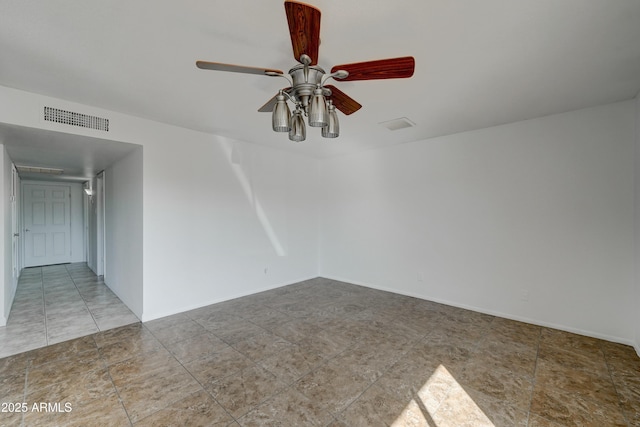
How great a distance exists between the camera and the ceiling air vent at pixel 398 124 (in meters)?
3.43

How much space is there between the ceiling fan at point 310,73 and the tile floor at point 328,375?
6.45 feet

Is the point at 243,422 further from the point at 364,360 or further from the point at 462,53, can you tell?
the point at 462,53

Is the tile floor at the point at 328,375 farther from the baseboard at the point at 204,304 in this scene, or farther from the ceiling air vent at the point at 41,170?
the ceiling air vent at the point at 41,170

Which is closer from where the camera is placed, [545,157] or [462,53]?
[462,53]

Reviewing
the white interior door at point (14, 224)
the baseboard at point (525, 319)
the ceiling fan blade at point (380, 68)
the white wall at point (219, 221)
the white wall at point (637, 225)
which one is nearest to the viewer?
the ceiling fan blade at point (380, 68)

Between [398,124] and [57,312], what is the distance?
525 centimetres

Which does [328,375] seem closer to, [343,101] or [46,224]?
[343,101]

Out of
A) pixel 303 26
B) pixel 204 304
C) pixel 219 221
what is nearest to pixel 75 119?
pixel 219 221

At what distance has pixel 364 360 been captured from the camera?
249cm

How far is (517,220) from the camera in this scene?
3.44 meters

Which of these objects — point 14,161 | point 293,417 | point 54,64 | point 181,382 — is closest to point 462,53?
point 293,417

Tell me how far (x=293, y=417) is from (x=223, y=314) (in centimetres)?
212

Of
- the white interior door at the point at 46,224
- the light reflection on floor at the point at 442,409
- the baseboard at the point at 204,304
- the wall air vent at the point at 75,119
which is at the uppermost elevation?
the wall air vent at the point at 75,119

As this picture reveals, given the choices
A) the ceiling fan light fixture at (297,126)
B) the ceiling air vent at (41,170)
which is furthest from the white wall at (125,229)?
the ceiling fan light fixture at (297,126)
